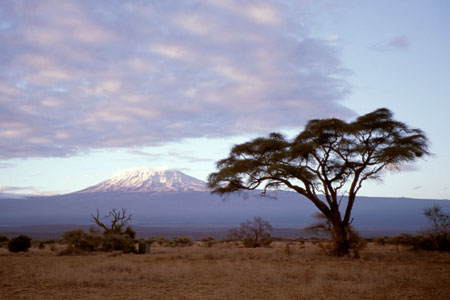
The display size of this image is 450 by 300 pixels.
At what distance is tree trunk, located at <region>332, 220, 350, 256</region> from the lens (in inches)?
828

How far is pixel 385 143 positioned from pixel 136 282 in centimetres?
1592

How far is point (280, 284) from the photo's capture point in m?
12.7

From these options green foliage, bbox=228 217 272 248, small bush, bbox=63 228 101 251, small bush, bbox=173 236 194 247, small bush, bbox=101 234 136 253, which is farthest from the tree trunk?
small bush, bbox=173 236 194 247

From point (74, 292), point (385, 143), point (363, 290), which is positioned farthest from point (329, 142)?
point (74, 292)

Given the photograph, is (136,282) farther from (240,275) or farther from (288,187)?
(288,187)

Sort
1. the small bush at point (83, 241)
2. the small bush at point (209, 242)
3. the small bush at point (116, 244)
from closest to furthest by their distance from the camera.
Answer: the small bush at point (116, 244) → the small bush at point (83, 241) → the small bush at point (209, 242)

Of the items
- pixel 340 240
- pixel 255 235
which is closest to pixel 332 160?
pixel 340 240

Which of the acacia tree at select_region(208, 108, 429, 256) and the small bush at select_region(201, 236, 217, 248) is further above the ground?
the acacia tree at select_region(208, 108, 429, 256)

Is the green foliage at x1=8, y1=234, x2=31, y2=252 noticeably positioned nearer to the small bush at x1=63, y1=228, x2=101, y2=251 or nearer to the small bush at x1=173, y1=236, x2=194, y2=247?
the small bush at x1=63, y1=228, x2=101, y2=251

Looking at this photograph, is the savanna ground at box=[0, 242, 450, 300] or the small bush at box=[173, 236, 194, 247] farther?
the small bush at box=[173, 236, 194, 247]

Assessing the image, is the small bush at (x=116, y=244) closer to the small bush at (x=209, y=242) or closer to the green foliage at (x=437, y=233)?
the small bush at (x=209, y=242)

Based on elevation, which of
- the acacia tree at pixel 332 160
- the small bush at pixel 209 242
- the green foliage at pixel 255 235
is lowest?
the small bush at pixel 209 242

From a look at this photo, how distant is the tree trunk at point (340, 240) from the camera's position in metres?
21.0

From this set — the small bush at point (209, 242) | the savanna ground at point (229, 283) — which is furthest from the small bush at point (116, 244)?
the savanna ground at point (229, 283)
